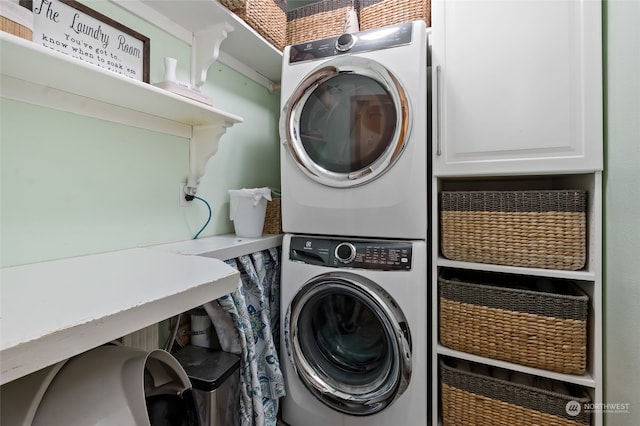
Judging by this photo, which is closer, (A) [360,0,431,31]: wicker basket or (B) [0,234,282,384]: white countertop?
(B) [0,234,282,384]: white countertop

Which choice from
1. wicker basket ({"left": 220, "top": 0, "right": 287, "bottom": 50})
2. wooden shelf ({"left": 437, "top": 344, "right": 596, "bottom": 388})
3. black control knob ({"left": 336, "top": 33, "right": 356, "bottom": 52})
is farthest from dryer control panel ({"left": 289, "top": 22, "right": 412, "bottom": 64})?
wooden shelf ({"left": 437, "top": 344, "right": 596, "bottom": 388})

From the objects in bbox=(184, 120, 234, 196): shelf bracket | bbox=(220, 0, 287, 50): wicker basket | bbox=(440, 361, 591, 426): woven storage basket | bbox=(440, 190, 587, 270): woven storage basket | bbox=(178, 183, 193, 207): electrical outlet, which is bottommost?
bbox=(440, 361, 591, 426): woven storage basket

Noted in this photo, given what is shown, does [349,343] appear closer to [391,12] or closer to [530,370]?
[530,370]

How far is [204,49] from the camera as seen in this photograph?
144 centimetres

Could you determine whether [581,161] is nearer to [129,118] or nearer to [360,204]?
[360,204]

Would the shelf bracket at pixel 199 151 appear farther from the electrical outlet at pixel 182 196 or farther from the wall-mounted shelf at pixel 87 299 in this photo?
the wall-mounted shelf at pixel 87 299

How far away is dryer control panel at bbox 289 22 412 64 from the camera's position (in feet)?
4.49

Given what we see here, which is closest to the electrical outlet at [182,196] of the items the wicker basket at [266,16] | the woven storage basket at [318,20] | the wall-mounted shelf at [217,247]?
the wall-mounted shelf at [217,247]

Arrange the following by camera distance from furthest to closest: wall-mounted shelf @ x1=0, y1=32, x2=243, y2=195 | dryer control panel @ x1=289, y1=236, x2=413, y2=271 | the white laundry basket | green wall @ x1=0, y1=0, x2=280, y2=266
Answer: dryer control panel @ x1=289, y1=236, x2=413, y2=271 → green wall @ x1=0, y1=0, x2=280, y2=266 → wall-mounted shelf @ x1=0, y1=32, x2=243, y2=195 → the white laundry basket

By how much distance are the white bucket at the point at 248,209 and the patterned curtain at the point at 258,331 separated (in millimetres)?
137

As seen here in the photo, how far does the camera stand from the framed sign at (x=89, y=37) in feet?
3.01

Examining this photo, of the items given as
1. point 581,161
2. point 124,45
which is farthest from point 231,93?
point 581,161

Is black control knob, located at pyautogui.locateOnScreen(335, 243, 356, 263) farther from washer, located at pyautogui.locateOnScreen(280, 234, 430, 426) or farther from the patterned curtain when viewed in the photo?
the patterned curtain

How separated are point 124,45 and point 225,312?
43.3 inches
